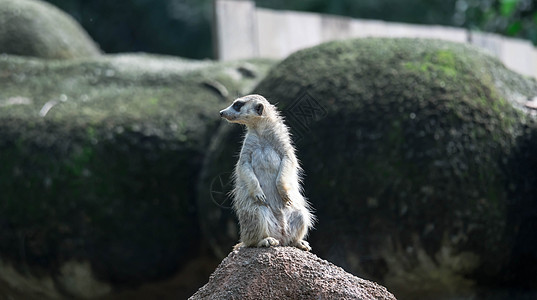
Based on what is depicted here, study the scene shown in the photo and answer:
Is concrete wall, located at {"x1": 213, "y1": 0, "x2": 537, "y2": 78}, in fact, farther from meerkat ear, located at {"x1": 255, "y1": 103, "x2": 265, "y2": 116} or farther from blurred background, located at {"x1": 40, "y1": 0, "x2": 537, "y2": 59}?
blurred background, located at {"x1": 40, "y1": 0, "x2": 537, "y2": 59}

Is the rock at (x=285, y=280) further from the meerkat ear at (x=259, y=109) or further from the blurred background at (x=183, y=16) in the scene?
the blurred background at (x=183, y=16)

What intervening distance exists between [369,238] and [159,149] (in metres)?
2.07

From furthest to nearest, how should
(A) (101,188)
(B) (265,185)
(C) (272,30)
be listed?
(C) (272,30), (A) (101,188), (B) (265,185)

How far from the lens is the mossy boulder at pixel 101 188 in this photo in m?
6.12

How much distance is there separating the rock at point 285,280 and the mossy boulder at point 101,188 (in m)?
3.01

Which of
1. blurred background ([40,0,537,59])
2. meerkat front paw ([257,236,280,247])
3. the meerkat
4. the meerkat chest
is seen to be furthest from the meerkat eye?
blurred background ([40,0,537,59])

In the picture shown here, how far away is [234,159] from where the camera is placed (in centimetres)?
568

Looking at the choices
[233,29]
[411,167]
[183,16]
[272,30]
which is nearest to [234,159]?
[411,167]

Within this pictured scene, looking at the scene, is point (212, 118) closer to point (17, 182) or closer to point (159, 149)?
point (159, 149)

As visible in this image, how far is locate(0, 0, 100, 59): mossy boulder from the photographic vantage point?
7762 millimetres

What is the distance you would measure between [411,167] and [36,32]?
4.68 metres

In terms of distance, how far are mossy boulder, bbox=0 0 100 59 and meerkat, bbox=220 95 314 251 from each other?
496cm

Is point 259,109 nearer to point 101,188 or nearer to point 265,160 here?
point 265,160

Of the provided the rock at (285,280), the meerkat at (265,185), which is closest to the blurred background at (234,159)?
the meerkat at (265,185)
